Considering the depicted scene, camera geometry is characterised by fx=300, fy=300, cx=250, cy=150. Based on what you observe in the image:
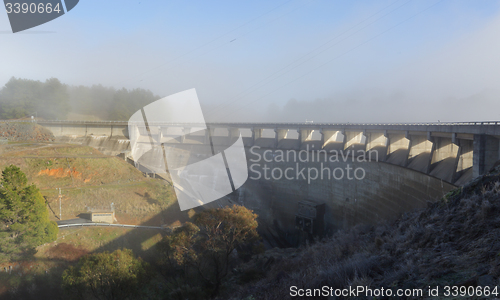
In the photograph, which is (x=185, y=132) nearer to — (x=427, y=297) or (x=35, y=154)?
(x=35, y=154)

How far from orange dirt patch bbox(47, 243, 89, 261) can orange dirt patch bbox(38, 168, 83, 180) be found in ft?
39.5

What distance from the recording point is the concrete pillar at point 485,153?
1609 cm

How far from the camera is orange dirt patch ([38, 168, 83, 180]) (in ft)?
106

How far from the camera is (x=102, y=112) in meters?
92.5

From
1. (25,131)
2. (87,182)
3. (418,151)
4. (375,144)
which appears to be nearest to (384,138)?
(375,144)

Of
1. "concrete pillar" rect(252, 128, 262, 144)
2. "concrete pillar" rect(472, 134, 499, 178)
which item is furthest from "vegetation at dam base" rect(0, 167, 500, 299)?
"concrete pillar" rect(252, 128, 262, 144)

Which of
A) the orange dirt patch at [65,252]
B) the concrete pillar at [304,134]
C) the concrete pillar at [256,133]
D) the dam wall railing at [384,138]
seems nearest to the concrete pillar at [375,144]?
the dam wall railing at [384,138]

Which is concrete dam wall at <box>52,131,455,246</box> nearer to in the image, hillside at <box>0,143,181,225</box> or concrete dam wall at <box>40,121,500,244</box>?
concrete dam wall at <box>40,121,500,244</box>

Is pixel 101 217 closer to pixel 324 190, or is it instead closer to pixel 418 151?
pixel 324 190

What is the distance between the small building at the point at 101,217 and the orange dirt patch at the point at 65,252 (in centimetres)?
386

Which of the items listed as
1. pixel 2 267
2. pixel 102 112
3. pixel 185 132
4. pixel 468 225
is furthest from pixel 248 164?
pixel 102 112

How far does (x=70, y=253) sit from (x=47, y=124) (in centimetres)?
4692

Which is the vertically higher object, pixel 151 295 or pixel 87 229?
pixel 87 229

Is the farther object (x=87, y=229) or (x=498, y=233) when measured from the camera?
(x=87, y=229)
